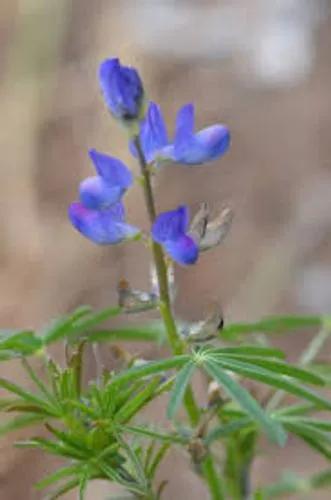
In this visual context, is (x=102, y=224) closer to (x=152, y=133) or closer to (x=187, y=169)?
(x=152, y=133)

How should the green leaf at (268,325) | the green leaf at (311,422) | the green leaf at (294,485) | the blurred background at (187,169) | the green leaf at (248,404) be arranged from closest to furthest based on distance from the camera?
the green leaf at (248,404)
the green leaf at (311,422)
the green leaf at (268,325)
the green leaf at (294,485)
the blurred background at (187,169)

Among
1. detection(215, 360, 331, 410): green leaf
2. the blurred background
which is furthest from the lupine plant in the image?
the blurred background

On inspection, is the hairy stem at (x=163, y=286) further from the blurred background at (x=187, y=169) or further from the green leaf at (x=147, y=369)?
the blurred background at (x=187, y=169)

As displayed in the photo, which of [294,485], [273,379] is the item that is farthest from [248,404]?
[294,485]

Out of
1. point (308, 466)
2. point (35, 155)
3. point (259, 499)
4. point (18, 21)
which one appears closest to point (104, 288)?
point (35, 155)

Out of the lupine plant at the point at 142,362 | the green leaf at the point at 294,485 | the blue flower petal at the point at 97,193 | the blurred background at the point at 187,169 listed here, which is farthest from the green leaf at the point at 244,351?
the blurred background at the point at 187,169

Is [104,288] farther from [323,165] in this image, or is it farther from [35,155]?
[323,165]

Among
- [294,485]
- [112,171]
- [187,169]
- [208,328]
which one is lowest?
[294,485]
